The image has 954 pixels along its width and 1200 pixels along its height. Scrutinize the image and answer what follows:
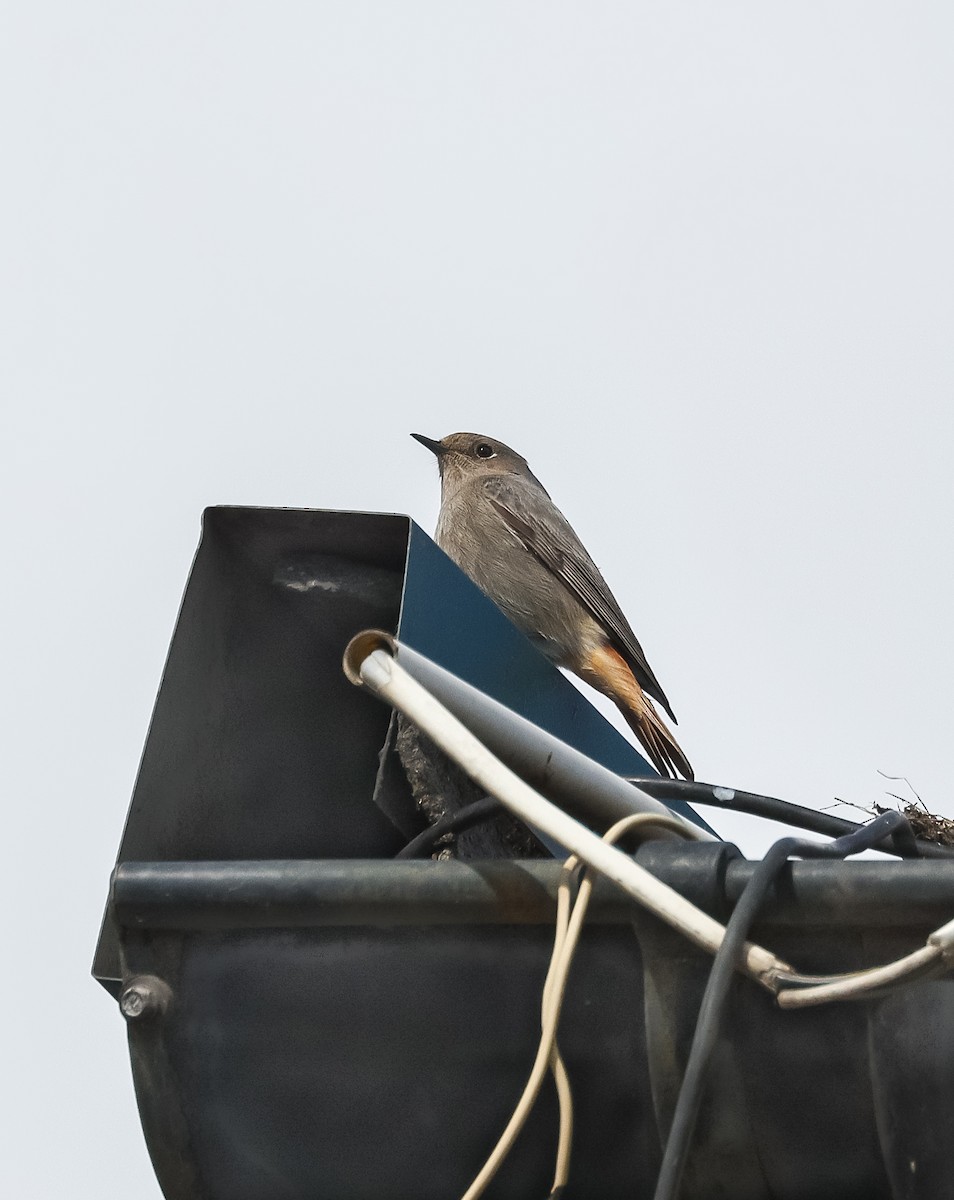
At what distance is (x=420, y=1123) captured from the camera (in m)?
2.69

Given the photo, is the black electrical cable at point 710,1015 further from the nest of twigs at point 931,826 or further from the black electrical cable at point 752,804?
the nest of twigs at point 931,826

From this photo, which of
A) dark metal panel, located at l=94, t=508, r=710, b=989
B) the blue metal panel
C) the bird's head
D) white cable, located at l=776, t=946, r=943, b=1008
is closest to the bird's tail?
the bird's head

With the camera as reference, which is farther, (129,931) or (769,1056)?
(129,931)

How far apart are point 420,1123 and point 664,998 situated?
1.47 ft

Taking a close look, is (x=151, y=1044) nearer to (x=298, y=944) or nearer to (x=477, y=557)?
(x=298, y=944)

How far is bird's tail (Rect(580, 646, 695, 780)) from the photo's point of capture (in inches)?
295

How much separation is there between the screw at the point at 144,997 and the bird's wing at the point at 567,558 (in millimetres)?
5225

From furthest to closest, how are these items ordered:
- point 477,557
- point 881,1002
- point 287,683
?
point 477,557, point 287,683, point 881,1002

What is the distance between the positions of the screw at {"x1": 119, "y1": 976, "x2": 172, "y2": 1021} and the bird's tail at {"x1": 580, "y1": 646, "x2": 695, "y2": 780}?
4717 mm

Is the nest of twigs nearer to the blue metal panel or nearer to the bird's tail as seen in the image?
the blue metal panel

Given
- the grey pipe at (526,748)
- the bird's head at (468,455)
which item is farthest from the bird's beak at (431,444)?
the grey pipe at (526,748)

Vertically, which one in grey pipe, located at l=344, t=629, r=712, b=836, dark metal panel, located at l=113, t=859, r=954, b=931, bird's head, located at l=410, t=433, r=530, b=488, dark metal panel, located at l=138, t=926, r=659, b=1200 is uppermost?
bird's head, located at l=410, t=433, r=530, b=488

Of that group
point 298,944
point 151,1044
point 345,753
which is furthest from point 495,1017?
point 345,753

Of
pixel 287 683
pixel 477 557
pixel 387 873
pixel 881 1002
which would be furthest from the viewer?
pixel 477 557
